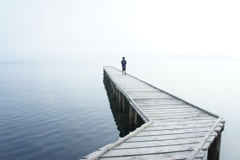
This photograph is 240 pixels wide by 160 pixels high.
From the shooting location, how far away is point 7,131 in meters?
10.9

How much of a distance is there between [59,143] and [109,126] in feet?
11.7

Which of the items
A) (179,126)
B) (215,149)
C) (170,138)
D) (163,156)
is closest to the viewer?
(163,156)

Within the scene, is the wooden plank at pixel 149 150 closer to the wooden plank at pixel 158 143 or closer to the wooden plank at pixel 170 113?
the wooden plank at pixel 158 143

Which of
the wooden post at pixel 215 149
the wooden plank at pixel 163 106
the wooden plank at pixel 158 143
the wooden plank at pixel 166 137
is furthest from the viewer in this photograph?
the wooden plank at pixel 163 106

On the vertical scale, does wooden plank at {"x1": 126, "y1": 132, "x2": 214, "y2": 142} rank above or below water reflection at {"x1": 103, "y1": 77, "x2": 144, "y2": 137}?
above

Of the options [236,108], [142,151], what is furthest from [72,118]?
[236,108]

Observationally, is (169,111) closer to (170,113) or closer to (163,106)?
(170,113)

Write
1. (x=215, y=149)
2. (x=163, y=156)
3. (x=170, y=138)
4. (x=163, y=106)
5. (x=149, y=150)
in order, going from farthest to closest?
1. (x=163, y=106)
2. (x=215, y=149)
3. (x=170, y=138)
4. (x=149, y=150)
5. (x=163, y=156)

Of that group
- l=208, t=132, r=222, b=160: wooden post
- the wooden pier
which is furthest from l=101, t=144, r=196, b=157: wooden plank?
l=208, t=132, r=222, b=160: wooden post

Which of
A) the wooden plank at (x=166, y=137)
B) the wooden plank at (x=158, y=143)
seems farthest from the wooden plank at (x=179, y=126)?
the wooden plank at (x=158, y=143)

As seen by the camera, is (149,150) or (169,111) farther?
(169,111)

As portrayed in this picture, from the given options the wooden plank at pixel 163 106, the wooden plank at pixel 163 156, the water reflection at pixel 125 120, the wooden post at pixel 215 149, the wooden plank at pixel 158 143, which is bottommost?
the water reflection at pixel 125 120

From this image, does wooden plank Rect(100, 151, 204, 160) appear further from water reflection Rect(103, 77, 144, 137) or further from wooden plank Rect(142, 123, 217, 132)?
water reflection Rect(103, 77, 144, 137)

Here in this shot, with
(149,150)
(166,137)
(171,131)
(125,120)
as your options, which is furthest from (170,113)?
(125,120)
